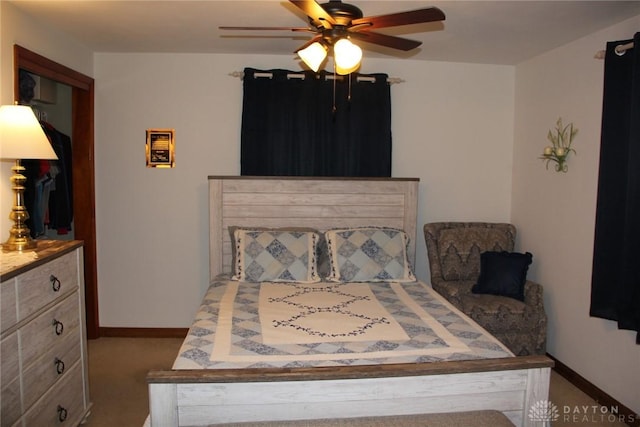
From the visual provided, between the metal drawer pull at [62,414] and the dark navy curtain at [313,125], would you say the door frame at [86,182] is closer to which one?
the dark navy curtain at [313,125]

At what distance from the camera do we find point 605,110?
2896 mm

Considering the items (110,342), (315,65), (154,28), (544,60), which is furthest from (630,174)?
(110,342)

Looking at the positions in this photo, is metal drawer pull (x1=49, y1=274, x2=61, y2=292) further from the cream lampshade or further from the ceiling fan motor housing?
the ceiling fan motor housing

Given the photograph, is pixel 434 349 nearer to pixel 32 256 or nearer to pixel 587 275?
pixel 587 275

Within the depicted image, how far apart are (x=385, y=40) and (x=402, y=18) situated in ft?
1.18

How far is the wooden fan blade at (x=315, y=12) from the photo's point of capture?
1998 mm

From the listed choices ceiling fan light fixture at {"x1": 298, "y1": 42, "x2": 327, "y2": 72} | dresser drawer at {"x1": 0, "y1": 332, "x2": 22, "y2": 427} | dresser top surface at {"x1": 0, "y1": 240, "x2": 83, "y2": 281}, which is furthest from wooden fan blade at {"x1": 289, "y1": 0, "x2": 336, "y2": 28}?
dresser drawer at {"x1": 0, "y1": 332, "x2": 22, "y2": 427}

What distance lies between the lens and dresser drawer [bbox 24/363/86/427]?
2.20 meters

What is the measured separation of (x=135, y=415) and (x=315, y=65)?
7.44ft

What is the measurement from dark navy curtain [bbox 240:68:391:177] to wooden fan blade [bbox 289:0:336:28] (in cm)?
167

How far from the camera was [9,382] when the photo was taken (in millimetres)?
1968

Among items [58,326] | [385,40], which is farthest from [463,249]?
[58,326]

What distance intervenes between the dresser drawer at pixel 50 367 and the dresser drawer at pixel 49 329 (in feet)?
0.07

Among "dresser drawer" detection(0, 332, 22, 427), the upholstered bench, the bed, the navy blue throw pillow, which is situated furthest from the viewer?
the navy blue throw pillow
